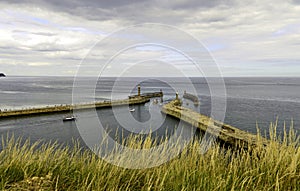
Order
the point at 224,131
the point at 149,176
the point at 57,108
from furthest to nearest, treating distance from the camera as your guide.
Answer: the point at 57,108, the point at 224,131, the point at 149,176

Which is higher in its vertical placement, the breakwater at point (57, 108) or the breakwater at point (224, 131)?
the breakwater at point (57, 108)

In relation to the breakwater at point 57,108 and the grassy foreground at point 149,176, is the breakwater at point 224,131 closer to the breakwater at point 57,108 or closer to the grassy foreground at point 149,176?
the grassy foreground at point 149,176

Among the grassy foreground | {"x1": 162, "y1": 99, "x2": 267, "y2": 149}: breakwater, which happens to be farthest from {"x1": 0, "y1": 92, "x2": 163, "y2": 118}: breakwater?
the grassy foreground

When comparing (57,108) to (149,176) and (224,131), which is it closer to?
(224,131)

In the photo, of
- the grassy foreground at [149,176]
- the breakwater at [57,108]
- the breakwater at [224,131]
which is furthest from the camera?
the breakwater at [57,108]

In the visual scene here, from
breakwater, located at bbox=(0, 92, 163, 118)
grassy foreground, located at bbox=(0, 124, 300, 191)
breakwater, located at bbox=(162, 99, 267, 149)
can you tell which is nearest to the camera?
grassy foreground, located at bbox=(0, 124, 300, 191)

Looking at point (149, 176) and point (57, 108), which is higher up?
point (149, 176)

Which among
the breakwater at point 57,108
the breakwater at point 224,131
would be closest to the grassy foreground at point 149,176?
the breakwater at point 224,131

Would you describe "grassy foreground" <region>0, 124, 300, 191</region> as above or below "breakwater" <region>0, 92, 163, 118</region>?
above

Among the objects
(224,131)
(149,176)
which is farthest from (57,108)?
(149,176)

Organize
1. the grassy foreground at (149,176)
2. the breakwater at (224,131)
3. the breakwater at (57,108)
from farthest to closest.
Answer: the breakwater at (57,108) < the breakwater at (224,131) < the grassy foreground at (149,176)

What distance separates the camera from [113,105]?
4794 cm

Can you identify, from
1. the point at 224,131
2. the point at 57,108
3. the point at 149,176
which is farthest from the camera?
the point at 57,108

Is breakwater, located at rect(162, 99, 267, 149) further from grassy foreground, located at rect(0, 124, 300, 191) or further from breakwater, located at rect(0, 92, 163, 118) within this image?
breakwater, located at rect(0, 92, 163, 118)
